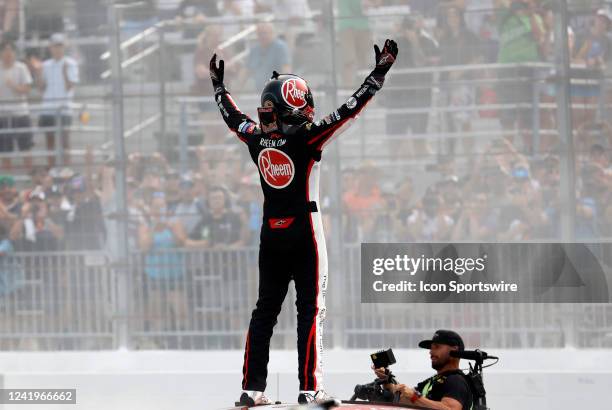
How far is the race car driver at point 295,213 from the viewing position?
6.55 m

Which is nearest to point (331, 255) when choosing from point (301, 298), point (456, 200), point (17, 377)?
point (456, 200)

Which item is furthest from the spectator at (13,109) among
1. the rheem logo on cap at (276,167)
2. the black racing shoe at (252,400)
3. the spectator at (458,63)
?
the black racing shoe at (252,400)

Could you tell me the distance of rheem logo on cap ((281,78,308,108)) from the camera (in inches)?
258

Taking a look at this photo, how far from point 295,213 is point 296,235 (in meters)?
0.11

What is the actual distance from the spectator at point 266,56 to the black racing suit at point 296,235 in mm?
3668

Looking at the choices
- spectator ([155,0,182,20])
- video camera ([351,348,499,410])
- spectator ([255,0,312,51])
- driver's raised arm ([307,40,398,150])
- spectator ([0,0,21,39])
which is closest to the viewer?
driver's raised arm ([307,40,398,150])

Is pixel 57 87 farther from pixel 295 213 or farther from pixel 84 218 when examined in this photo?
pixel 295 213

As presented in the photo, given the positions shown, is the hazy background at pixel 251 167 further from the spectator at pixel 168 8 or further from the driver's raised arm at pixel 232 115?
the driver's raised arm at pixel 232 115

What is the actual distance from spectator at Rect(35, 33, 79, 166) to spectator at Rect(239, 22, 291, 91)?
144 centimetres

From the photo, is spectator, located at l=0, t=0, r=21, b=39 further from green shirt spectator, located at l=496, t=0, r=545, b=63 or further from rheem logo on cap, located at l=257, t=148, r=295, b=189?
rheem logo on cap, located at l=257, t=148, r=295, b=189

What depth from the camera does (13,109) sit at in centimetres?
1077

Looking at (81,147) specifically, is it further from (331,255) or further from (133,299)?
(331,255)

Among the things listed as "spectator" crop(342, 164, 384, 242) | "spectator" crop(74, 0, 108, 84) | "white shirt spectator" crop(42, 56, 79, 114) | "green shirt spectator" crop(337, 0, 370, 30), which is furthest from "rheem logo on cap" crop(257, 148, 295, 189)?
"white shirt spectator" crop(42, 56, 79, 114)

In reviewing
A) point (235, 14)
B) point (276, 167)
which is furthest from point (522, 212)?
point (276, 167)
